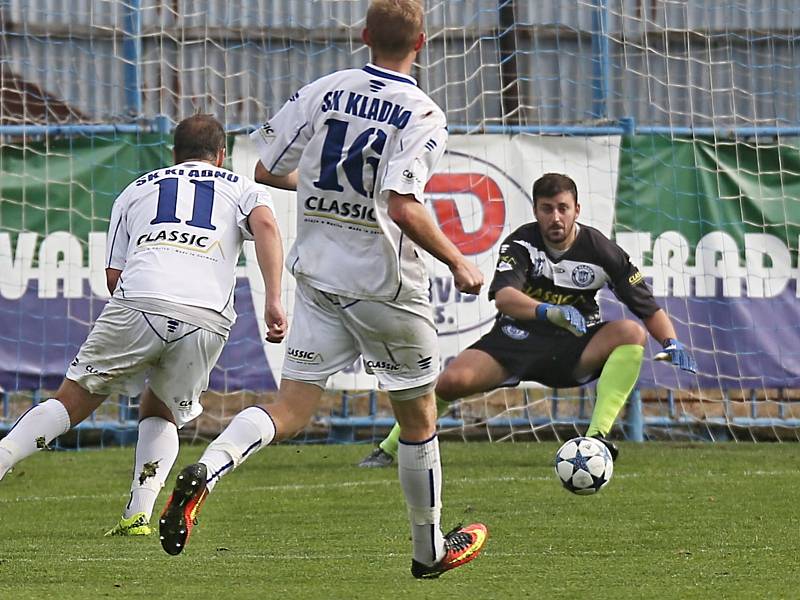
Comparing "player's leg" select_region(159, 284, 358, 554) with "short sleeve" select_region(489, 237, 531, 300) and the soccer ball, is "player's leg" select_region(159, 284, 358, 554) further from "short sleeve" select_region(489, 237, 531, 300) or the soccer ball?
"short sleeve" select_region(489, 237, 531, 300)

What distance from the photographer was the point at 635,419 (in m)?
10.1

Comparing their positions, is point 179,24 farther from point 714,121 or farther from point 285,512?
point 285,512

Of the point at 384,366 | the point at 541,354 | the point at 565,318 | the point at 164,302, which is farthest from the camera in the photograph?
the point at 541,354

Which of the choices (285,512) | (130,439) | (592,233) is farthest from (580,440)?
(130,439)

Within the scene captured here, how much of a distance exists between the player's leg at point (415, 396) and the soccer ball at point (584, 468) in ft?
5.88

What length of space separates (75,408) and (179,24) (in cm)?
544

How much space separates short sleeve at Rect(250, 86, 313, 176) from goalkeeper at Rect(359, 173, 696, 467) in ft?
10.6

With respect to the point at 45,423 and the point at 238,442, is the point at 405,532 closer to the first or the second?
the point at 45,423

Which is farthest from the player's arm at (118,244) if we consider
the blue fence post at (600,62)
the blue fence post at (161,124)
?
the blue fence post at (600,62)

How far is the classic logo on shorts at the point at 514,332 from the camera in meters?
8.35

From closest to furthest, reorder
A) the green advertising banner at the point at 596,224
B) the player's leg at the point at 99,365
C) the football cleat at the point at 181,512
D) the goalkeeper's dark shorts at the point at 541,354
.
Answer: the football cleat at the point at 181,512 → the player's leg at the point at 99,365 → the goalkeeper's dark shorts at the point at 541,354 → the green advertising banner at the point at 596,224

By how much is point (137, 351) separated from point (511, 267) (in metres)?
2.91

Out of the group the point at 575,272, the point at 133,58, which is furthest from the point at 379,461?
the point at 133,58

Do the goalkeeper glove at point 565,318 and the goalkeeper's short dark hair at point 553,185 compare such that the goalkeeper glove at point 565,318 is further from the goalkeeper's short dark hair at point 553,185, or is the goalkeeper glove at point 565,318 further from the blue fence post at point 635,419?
the blue fence post at point 635,419
